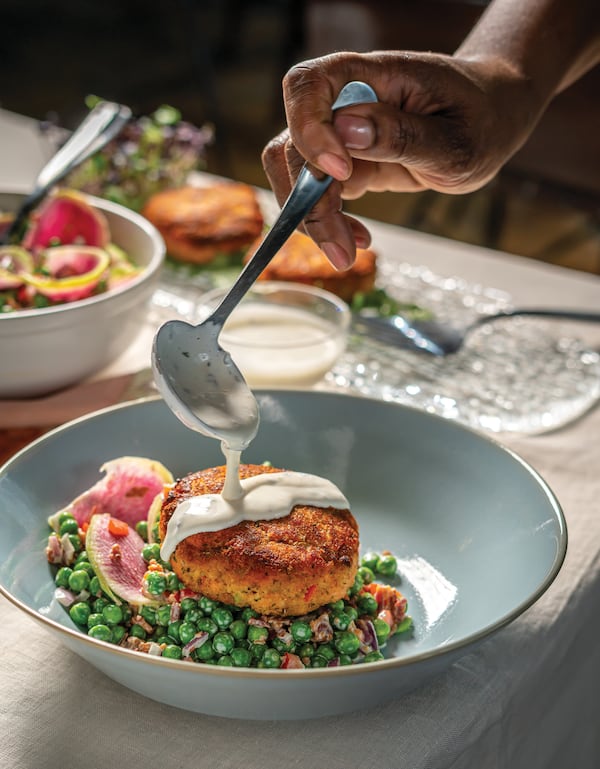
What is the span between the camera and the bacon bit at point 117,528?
1036 millimetres

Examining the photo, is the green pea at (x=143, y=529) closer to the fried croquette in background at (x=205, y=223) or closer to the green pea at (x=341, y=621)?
the green pea at (x=341, y=621)

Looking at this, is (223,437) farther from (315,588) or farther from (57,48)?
(57,48)

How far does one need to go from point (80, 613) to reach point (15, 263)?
34.0 inches

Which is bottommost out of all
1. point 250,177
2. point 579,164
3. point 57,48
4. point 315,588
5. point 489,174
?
point 57,48

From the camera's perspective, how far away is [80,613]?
3.08 ft

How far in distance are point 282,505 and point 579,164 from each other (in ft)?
10.5

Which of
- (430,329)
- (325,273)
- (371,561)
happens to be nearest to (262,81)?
(325,273)

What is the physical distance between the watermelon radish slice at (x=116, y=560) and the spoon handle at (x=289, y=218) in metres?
0.28

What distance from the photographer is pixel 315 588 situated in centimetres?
92

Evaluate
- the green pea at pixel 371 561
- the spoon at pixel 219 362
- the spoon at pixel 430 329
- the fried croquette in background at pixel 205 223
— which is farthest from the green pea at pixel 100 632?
the fried croquette in background at pixel 205 223

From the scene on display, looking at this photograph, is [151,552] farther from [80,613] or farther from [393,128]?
[393,128]

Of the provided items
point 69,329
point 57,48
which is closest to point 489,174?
point 69,329

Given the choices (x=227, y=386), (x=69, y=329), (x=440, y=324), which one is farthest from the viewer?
(x=440, y=324)

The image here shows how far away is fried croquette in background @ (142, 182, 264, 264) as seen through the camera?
1.99m
